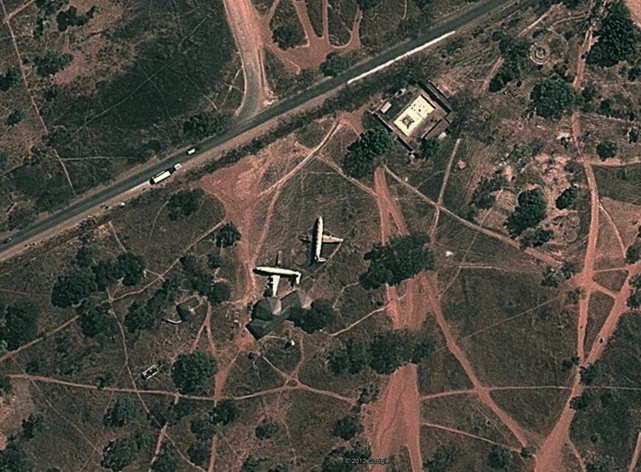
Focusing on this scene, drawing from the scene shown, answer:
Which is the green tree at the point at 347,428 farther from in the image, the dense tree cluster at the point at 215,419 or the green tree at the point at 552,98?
the green tree at the point at 552,98

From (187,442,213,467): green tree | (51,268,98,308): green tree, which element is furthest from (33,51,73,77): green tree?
(187,442,213,467): green tree

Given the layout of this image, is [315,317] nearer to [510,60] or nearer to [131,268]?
[131,268]

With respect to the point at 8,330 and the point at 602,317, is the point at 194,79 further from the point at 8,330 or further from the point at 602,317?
the point at 602,317

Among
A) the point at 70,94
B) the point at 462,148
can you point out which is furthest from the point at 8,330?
the point at 462,148

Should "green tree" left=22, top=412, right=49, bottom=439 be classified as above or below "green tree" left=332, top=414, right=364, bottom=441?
above

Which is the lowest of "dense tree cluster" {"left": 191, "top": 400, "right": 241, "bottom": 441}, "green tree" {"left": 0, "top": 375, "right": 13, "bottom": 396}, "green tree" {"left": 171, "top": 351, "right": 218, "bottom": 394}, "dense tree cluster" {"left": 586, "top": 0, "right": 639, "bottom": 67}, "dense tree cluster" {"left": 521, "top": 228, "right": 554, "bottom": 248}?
"dense tree cluster" {"left": 191, "top": 400, "right": 241, "bottom": 441}

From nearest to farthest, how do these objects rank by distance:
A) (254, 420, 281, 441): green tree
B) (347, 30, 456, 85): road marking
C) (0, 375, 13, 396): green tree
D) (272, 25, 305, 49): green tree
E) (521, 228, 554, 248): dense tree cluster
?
(254, 420, 281, 441): green tree
(0, 375, 13, 396): green tree
(521, 228, 554, 248): dense tree cluster
(272, 25, 305, 49): green tree
(347, 30, 456, 85): road marking

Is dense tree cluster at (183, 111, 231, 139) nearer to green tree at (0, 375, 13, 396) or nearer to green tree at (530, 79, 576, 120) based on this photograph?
green tree at (0, 375, 13, 396)
